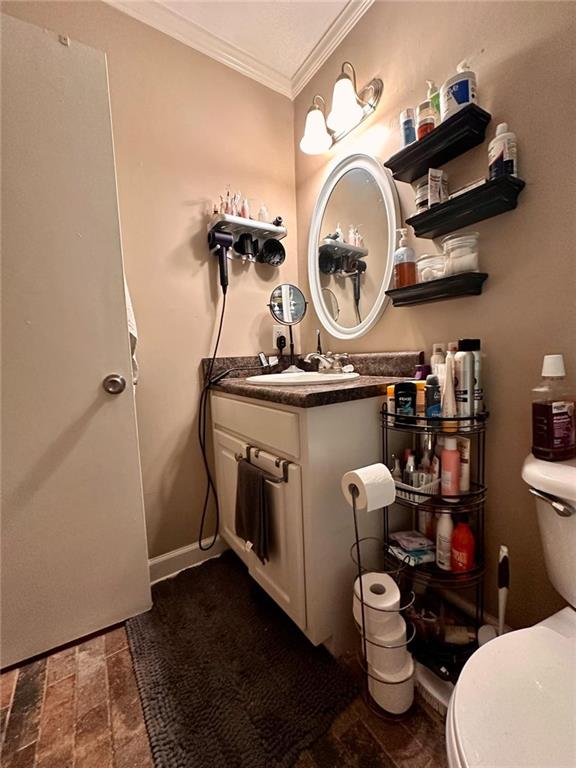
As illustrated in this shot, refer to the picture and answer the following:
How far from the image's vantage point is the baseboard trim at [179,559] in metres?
1.34

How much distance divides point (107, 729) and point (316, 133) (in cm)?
222

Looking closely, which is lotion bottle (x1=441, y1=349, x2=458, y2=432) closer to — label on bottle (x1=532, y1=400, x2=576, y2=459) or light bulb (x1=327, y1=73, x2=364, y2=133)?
label on bottle (x1=532, y1=400, x2=576, y2=459)

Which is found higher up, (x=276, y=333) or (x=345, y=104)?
(x=345, y=104)

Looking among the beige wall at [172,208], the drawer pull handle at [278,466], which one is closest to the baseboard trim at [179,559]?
the beige wall at [172,208]

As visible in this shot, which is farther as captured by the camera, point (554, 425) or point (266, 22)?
point (266, 22)

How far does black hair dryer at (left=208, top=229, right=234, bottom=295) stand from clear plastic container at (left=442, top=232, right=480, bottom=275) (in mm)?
903

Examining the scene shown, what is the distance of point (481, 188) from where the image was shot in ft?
2.63

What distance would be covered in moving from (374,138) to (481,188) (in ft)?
2.22

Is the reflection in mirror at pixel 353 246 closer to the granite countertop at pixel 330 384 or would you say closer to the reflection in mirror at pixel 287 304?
the reflection in mirror at pixel 287 304

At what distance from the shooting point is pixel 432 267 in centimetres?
99

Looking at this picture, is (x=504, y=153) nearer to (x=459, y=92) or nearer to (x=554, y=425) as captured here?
(x=459, y=92)

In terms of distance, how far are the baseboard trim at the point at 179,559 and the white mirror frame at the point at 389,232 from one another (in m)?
1.21

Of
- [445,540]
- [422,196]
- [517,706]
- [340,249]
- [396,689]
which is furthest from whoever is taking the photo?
[340,249]

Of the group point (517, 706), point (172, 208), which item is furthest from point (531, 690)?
point (172, 208)
